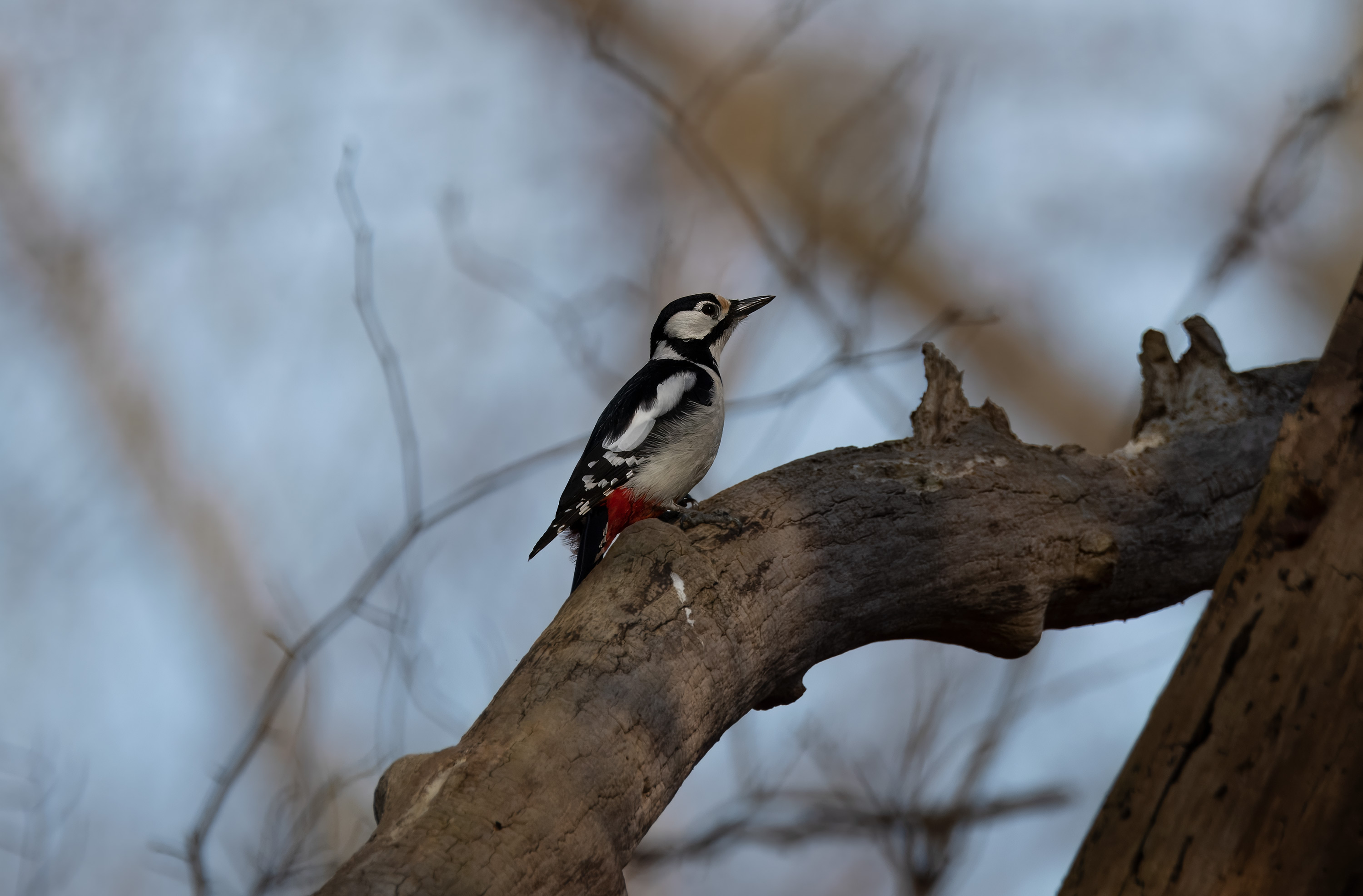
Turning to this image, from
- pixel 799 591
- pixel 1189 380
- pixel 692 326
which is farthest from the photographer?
pixel 692 326

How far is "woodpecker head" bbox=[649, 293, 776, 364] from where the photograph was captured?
14.4ft

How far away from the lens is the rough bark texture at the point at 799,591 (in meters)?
1.75

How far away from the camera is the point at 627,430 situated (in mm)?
3424

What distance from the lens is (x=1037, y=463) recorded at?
3.00 metres

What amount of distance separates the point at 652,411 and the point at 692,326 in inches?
40.5

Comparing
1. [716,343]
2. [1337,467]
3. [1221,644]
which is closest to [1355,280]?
[1337,467]

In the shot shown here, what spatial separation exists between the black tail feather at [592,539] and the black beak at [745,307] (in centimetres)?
154

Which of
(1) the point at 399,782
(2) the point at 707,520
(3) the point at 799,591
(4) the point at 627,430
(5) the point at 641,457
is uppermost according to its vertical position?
(4) the point at 627,430

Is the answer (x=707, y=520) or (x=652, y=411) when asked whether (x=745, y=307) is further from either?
(x=707, y=520)

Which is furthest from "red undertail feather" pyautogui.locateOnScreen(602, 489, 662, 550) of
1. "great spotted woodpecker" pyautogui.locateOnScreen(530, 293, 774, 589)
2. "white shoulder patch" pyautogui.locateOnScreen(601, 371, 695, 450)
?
"white shoulder patch" pyautogui.locateOnScreen(601, 371, 695, 450)

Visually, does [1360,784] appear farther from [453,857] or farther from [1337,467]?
[453,857]

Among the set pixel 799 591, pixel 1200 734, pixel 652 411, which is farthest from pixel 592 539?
pixel 1200 734

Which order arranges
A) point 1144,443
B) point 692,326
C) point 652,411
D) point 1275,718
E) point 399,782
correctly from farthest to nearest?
point 692,326 → point 652,411 → point 1144,443 → point 399,782 → point 1275,718

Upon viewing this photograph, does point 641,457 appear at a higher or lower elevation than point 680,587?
higher
